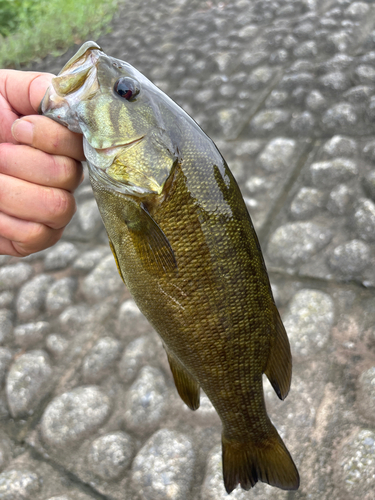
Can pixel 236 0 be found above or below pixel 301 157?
above

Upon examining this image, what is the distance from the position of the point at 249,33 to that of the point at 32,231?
447 cm

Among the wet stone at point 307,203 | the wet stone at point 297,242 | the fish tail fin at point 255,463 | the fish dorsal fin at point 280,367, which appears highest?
the fish dorsal fin at point 280,367

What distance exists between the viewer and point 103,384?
2.55 m

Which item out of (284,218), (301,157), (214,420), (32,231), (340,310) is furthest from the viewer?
(301,157)

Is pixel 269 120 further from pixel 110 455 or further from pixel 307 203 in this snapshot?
pixel 110 455

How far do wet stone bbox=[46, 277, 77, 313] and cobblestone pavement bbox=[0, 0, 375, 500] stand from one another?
11 millimetres

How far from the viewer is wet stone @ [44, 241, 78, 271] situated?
3.41m

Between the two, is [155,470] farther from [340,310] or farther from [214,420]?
[340,310]

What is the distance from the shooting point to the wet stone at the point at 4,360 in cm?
272

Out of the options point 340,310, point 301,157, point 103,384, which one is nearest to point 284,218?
point 301,157

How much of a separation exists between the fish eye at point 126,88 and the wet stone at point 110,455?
Result: 1677 millimetres

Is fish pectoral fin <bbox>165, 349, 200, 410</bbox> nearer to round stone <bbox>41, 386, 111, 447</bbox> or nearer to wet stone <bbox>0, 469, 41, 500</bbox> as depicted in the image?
round stone <bbox>41, 386, 111, 447</bbox>

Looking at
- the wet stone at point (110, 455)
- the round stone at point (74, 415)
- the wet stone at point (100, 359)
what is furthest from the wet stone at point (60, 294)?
the wet stone at point (110, 455)

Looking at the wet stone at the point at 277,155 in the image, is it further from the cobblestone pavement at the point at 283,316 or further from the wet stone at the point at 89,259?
the wet stone at the point at 89,259
